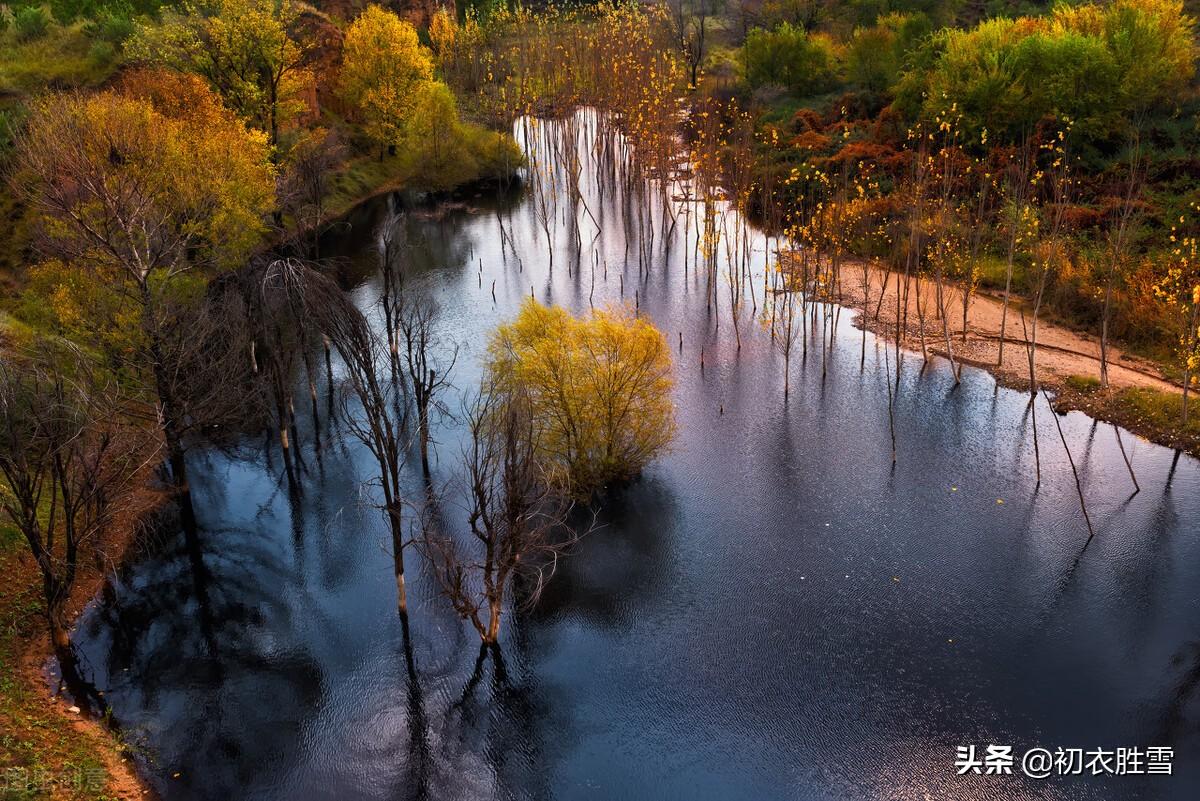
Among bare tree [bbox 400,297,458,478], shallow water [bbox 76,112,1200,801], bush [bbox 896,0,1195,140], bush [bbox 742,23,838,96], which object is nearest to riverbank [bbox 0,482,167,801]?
shallow water [bbox 76,112,1200,801]

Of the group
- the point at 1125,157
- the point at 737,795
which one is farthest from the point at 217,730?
the point at 1125,157

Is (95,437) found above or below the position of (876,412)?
above

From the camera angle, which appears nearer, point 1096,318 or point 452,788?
point 452,788

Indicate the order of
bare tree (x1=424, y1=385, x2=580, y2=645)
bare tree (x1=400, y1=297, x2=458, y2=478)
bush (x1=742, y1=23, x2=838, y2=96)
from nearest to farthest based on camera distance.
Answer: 1. bare tree (x1=424, y1=385, x2=580, y2=645)
2. bare tree (x1=400, y1=297, x2=458, y2=478)
3. bush (x1=742, y1=23, x2=838, y2=96)

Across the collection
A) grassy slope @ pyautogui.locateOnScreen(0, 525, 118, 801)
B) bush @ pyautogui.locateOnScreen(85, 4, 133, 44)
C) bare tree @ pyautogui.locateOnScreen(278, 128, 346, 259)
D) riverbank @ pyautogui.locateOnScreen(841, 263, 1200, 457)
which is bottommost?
grassy slope @ pyautogui.locateOnScreen(0, 525, 118, 801)

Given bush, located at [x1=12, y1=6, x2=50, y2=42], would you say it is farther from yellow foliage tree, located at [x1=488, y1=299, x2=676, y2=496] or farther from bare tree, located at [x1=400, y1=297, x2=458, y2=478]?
yellow foliage tree, located at [x1=488, y1=299, x2=676, y2=496]

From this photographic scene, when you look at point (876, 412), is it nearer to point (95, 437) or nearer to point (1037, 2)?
point (95, 437)

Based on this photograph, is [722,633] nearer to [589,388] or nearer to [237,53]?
[589,388]
